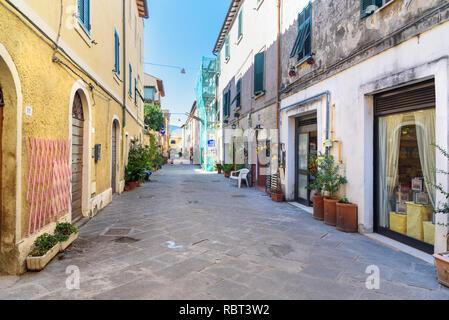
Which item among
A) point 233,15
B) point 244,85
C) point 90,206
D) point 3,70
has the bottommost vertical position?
point 90,206

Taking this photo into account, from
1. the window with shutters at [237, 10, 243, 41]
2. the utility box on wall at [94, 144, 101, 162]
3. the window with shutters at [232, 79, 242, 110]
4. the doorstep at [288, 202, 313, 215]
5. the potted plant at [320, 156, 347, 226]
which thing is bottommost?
the doorstep at [288, 202, 313, 215]

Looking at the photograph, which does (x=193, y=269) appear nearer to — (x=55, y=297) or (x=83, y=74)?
(x=55, y=297)

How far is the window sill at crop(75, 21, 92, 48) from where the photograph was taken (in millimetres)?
4977

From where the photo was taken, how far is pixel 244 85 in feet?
42.6

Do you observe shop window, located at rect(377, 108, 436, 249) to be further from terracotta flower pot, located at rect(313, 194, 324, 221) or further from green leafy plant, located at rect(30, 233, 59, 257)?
green leafy plant, located at rect(30, 233, 59, 257)

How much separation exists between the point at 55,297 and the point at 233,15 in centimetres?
1526

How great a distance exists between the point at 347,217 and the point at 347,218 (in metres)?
0.02

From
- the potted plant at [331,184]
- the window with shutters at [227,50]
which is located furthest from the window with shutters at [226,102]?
the potted plant at [331,184]

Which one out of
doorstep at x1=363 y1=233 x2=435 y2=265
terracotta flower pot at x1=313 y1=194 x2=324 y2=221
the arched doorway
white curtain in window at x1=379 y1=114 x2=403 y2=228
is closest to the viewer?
doorstep at x1=363 y1=233 x2=435 y2=265

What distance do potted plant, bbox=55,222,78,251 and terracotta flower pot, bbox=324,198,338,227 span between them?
447 cm

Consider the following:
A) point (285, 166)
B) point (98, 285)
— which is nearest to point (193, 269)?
point (98, 285)

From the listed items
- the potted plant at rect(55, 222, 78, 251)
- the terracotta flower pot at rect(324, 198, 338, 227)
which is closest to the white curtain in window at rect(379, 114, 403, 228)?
the terracotta flower pot at rect(324, 198, 338, 227)

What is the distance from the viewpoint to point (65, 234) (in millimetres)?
4156

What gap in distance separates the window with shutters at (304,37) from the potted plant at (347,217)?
3.70 meters
